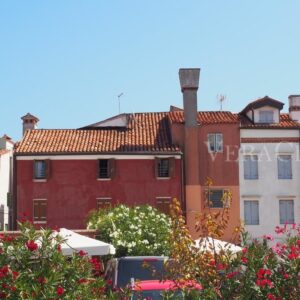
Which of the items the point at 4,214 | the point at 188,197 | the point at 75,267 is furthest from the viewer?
the point at 4,214

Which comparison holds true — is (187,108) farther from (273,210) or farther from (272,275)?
(272,275)

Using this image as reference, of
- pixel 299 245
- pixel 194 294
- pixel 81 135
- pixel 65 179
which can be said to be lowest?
pixel 194 294

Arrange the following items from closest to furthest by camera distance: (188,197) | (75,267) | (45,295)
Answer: (45,295), (75,267), (188,197)

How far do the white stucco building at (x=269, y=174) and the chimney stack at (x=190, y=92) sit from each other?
308 centimetres

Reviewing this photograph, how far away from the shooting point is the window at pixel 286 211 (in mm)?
Result: 38156

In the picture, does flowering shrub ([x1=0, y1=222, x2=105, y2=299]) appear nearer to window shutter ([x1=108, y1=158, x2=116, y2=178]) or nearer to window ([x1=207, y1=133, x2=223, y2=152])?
window shutter ([x1=108, y1=158, x2=116, y2=178])

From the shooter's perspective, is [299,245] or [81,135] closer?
[299,245]

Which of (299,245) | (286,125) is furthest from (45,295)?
(286,125)

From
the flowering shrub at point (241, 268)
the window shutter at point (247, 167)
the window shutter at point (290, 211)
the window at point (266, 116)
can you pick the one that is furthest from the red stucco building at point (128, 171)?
the flowering shrub at point (241, 268)

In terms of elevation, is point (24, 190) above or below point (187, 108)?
below

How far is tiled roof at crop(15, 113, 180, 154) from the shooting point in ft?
124

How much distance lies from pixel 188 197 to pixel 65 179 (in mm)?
7076

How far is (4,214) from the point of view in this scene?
41688mm

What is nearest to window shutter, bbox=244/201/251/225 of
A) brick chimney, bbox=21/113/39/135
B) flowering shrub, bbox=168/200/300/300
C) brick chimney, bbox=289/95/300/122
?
brick chimney, bbox=289/95/300/122
